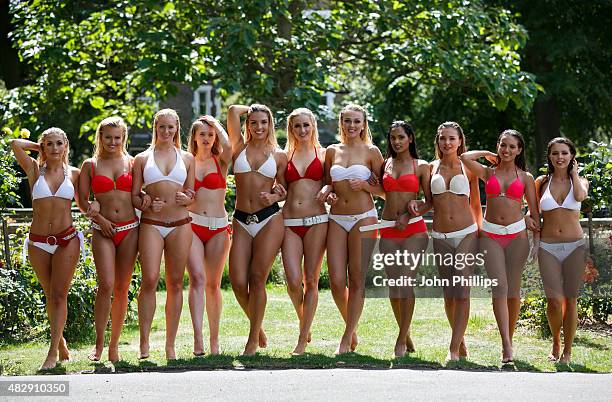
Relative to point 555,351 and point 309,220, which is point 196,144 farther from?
point 555,351

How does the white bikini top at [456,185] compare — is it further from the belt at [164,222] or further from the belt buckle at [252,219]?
the belt at [164,222]

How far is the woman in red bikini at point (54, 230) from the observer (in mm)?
8430

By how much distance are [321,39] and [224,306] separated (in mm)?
5362

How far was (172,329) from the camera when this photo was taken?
28.3ft

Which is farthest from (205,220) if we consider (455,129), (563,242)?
(563,242)

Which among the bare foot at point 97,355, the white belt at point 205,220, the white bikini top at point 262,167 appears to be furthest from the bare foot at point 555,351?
the bare foot at point 97,355

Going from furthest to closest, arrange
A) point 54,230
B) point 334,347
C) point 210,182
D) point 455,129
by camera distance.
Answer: point 334,347 < point 210,182 < point 455,129 < point 54,230

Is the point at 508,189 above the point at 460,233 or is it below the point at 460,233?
above

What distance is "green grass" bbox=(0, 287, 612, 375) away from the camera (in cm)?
823

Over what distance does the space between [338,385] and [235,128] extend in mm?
2776

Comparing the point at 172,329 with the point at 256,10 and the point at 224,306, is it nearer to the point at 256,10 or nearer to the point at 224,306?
the point at 224,306

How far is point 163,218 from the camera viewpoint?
8.52 metres

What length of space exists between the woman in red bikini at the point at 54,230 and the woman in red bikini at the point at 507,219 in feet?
10.6

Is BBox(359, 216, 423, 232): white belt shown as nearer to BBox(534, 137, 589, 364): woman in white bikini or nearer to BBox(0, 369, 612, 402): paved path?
BBox(534, 137, 589, 364): woman in white bikini
